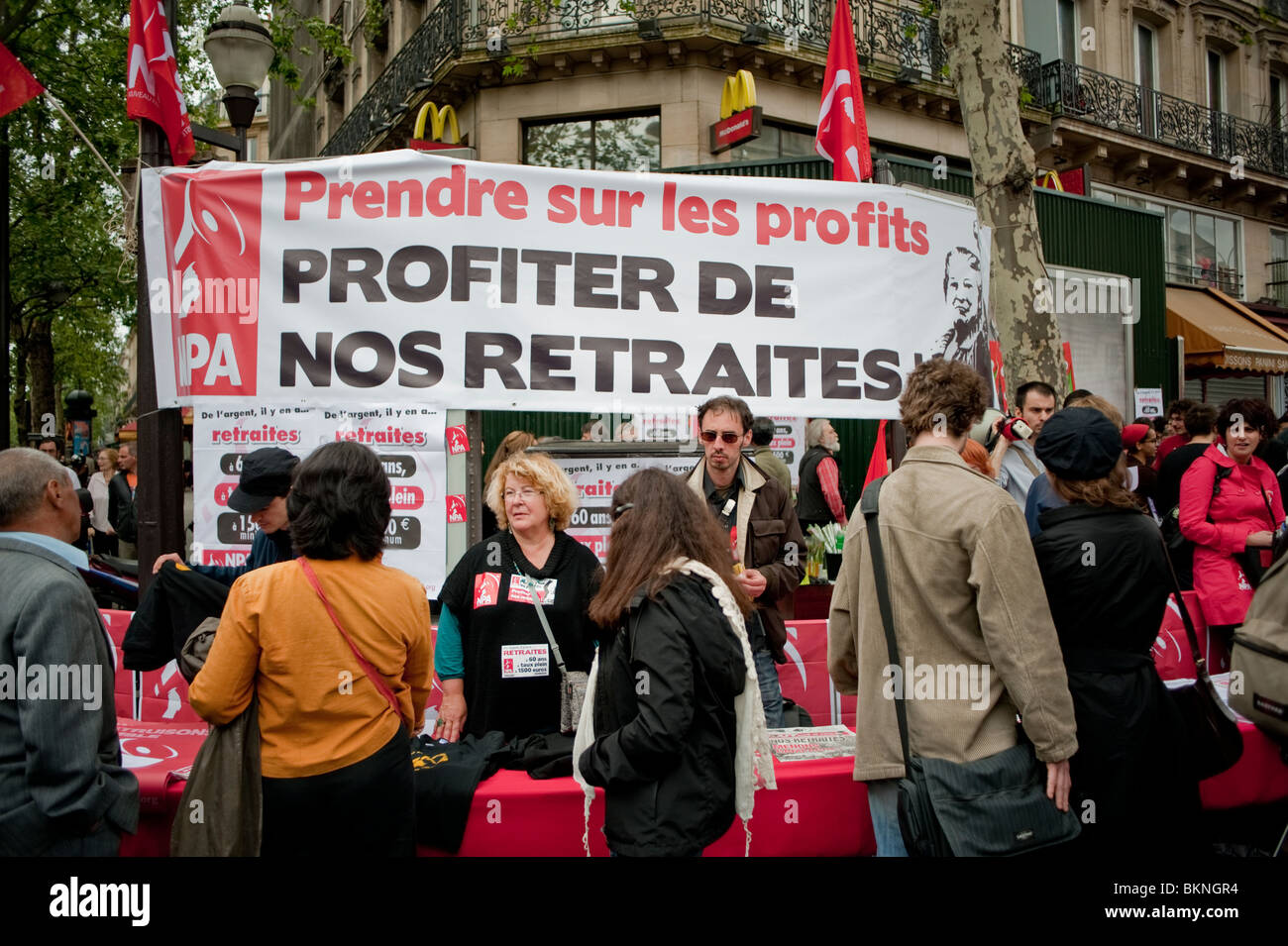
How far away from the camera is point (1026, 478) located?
189 inches

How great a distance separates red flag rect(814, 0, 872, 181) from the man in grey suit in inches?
180

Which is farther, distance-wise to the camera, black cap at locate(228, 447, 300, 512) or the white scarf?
black cap at locate(228, 447, 300, 512)

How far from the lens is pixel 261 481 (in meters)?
3.63

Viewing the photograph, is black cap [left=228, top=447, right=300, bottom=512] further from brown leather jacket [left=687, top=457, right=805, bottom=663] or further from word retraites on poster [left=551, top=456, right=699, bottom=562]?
word retraites on poster [left=551, top=456, right=699, bottom=562]

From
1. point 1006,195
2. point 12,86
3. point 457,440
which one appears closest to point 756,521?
point 457,440

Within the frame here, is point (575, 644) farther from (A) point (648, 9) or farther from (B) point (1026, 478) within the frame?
(A) point (648, 9)

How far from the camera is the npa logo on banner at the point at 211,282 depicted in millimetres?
4496

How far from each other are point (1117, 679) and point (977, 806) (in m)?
0.65

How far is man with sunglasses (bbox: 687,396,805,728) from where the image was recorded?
14.2ft

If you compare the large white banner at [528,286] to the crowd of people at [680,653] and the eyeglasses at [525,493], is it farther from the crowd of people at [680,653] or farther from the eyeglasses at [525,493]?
the crowd of people at [680,653]

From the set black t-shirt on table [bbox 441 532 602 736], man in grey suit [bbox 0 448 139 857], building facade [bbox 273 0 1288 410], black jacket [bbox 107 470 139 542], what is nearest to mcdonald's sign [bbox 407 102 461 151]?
building facade [bbox 273 0 1288 410]

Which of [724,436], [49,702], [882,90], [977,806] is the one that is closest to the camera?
[49,702]

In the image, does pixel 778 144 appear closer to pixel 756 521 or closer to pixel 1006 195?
pixel 1006 195

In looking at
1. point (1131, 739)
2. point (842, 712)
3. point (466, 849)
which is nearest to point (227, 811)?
point (466, 849)
